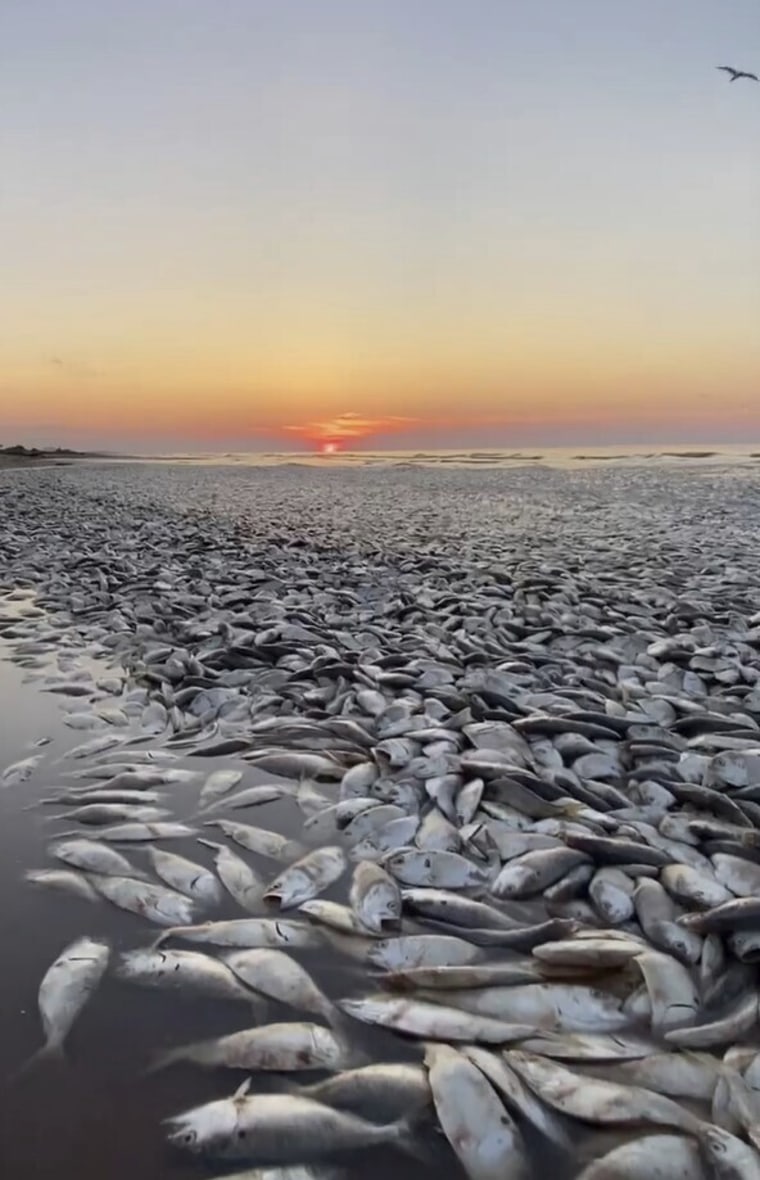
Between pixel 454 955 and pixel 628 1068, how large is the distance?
0.61 metres

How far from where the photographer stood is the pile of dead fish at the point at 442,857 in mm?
1893

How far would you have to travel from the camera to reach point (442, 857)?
9.74ft

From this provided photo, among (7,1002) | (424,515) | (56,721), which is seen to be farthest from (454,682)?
(424,515)

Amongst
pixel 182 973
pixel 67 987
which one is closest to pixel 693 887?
pixel 182 973

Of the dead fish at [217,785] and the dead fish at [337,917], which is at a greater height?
the dead fish at [217,785]

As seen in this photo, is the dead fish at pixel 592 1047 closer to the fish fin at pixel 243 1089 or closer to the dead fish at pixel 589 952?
the dead fish at pixel 589 952

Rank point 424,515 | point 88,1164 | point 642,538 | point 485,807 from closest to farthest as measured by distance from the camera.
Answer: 1. point 88,1164
2. point 485,807
3. point 642,538
4. point 424,515

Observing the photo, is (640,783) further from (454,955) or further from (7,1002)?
(7,1002)

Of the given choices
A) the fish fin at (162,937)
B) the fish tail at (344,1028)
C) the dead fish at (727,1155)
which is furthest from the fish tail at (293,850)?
the dead fish at (727,1155)

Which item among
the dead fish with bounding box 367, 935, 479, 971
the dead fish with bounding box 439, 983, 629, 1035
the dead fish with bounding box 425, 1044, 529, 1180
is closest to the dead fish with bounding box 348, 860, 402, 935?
the dead fish with bounding box 367, 935, 479, 971

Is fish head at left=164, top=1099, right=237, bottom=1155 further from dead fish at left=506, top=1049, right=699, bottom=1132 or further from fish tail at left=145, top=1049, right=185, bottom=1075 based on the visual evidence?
dead fish at left=506, top=1049, right=699, bottom=1132

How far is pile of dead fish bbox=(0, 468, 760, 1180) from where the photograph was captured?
1893 mm

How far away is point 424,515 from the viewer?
58.8 ft

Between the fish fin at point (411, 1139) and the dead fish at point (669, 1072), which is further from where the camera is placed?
the dead fish at point (669, 1072)
